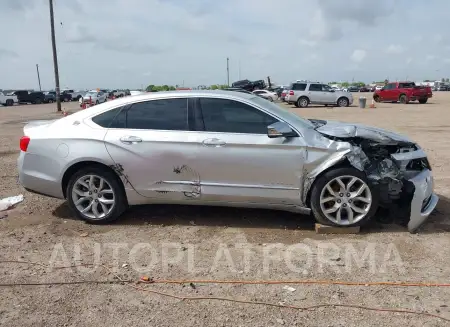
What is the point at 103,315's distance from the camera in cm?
315

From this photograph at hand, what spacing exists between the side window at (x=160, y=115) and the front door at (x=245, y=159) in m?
0.27

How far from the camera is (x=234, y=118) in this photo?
4820 mm

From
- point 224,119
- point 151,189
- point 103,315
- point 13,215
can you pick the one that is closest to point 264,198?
point 224,119

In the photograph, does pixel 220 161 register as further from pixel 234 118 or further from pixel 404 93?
pixel 404 93

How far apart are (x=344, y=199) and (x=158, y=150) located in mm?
2095

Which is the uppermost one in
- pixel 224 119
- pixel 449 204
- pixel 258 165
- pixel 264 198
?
pixel 224 119

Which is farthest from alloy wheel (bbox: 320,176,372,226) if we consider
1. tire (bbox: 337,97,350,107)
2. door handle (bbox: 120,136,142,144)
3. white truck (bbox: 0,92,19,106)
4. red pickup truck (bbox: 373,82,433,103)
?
white truck (bbox: 0,92,19,106)

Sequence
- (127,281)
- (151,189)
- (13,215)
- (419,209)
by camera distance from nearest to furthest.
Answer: (127,281) → (419,209) → (151,189) → (13,215)

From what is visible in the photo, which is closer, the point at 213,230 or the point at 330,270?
the point at 330,270

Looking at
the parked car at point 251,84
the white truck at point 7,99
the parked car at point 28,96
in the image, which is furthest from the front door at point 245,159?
the parked car at point 28,96

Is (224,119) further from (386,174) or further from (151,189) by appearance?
(386,174)

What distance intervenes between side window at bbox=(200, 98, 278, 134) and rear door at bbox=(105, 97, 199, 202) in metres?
0.25


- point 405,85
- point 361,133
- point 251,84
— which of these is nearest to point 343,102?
point 405,85

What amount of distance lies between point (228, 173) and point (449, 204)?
3059 mm
